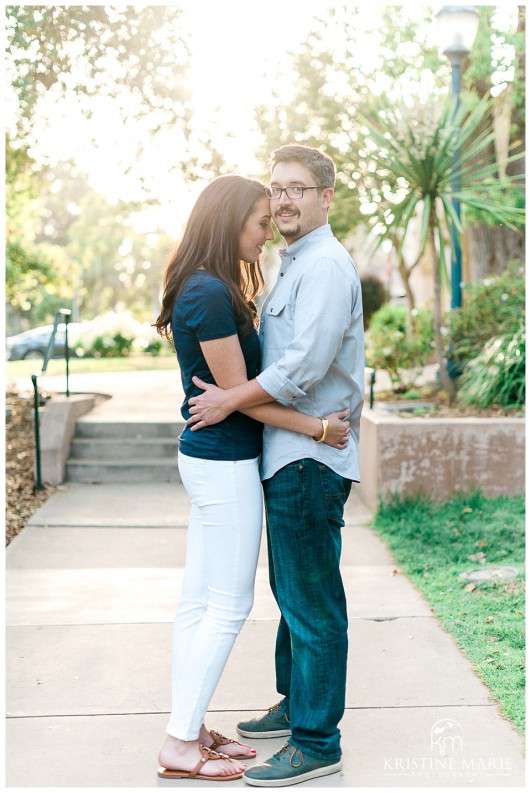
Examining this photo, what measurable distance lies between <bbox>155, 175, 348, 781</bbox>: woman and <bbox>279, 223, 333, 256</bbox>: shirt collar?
0.27 feet

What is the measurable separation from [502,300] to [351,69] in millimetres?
4738

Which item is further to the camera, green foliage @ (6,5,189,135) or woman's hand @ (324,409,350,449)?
green foliage @ (6,5,189,135)

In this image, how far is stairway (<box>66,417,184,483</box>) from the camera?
8.82 meters

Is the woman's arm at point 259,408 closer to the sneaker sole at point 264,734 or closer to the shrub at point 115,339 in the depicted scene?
the sneaker sole at point 264,734

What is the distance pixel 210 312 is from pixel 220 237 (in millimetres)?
282

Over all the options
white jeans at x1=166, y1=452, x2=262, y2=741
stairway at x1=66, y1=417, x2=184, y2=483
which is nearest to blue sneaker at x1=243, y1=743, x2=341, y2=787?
white jeans at x1=166, y1=452, x2=262, y2=741

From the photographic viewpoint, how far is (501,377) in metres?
8.32

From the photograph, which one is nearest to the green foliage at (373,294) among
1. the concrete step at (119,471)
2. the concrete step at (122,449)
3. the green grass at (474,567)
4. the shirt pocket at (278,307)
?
the concrete step at (122,449)

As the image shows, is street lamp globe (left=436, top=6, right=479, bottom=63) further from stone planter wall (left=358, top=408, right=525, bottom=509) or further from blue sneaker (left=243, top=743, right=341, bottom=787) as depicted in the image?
blue sneaker (left=243, top=743, right=341, bottom=787)

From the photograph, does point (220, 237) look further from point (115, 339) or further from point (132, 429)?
point (115, 339)

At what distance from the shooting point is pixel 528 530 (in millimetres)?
5816

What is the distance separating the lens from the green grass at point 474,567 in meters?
4.21

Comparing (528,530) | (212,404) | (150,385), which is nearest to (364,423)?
(528,530)

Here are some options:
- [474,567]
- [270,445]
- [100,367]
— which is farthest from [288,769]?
[100,367]
